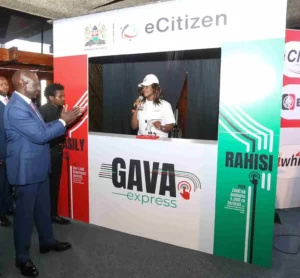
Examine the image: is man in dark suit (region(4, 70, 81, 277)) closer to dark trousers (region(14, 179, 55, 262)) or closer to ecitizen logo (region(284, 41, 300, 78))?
dark trousers (region(14, 179, 55, 262))

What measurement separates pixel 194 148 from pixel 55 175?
1.51m

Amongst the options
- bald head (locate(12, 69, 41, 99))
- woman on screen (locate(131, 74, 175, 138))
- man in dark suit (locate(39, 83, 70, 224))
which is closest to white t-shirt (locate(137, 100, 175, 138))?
woman on screen (locate(131, 74, 175, 138))

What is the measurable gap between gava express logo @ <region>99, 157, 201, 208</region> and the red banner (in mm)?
1745

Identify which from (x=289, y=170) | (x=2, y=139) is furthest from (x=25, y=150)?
(x=289, y=170)

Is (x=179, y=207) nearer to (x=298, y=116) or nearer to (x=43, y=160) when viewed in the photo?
(x=43, y=160)

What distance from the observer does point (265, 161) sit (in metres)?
2.21

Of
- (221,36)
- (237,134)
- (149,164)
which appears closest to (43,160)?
(149,164)

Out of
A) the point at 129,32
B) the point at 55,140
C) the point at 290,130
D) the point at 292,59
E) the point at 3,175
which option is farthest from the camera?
the point at 290,130

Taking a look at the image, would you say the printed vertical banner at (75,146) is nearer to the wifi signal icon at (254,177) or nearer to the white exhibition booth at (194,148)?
the white exhibition booth at (194,148)

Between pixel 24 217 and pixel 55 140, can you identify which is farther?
pixel 55 140

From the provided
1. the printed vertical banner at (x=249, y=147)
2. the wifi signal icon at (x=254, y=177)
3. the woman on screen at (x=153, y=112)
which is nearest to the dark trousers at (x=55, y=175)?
the woman on screen at (x=153, y=112)

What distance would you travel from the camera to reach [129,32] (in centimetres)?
266

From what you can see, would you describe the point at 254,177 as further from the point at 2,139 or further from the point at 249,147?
the point at 2,139

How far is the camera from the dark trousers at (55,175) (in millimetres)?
2949
